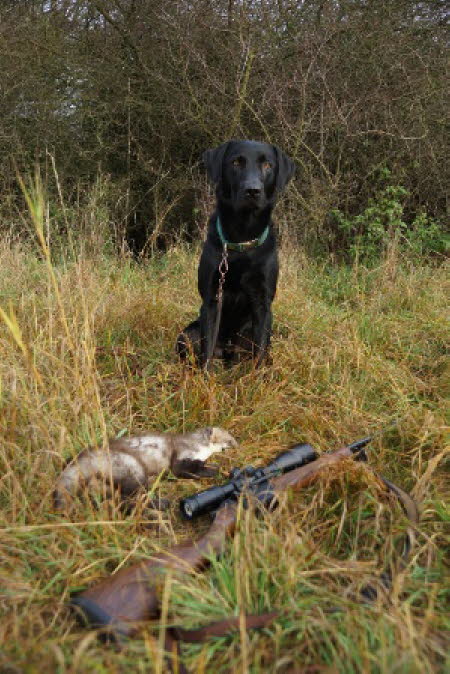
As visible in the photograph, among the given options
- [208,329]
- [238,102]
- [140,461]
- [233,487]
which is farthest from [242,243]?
[238,102]

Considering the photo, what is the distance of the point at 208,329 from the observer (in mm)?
3275

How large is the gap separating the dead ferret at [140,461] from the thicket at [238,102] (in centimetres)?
397

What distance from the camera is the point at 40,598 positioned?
151cm

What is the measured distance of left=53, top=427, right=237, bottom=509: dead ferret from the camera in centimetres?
185

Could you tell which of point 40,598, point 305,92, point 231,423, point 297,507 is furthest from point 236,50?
point 40,598

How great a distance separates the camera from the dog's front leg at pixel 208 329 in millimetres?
3271

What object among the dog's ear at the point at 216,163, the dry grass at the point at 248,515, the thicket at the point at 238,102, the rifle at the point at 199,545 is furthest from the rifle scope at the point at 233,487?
the thicket at the point at 238,102

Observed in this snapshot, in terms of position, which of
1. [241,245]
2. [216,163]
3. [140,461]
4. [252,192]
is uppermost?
[216,163]

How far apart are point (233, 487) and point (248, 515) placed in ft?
0.84

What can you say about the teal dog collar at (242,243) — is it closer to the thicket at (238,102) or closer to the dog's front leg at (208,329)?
the dog's front leg at (208,329)

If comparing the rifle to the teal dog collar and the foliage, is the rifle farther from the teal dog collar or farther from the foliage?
the foliage

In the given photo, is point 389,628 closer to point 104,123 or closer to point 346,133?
point 346,133

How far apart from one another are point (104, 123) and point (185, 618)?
724 centimetres

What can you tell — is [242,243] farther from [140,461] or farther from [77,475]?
[77,475]
